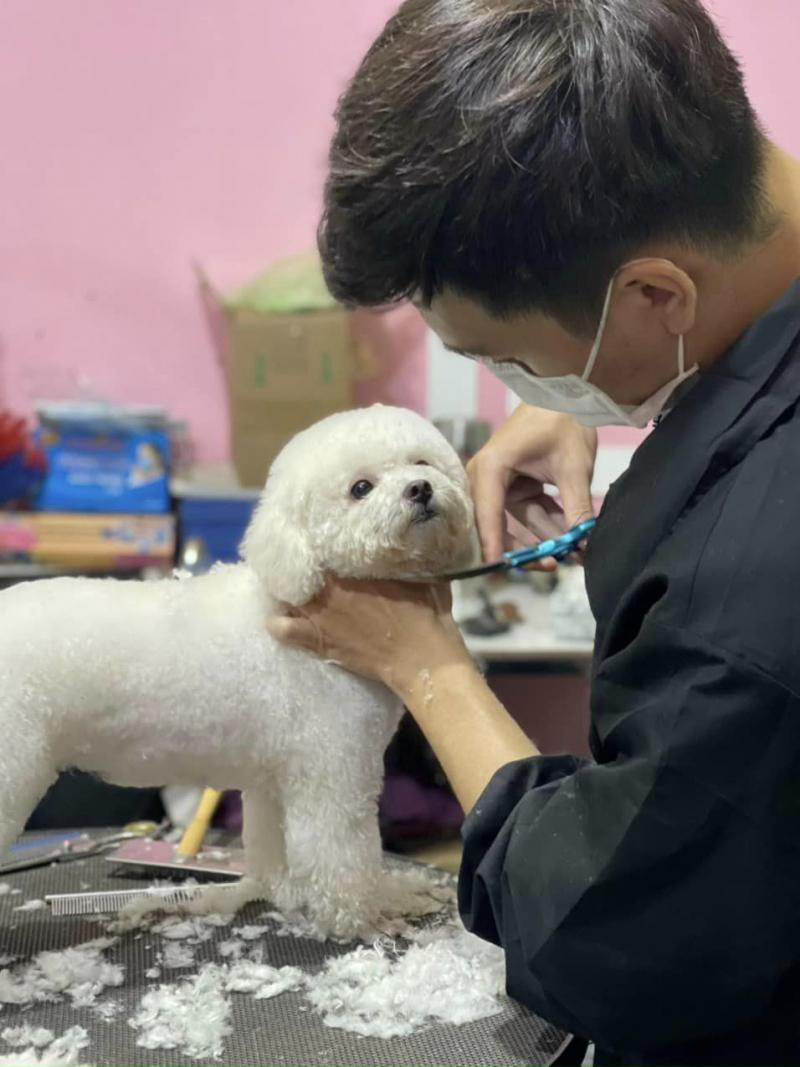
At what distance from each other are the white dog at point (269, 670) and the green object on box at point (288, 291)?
3.01 ft

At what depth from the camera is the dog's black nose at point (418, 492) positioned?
0.88m

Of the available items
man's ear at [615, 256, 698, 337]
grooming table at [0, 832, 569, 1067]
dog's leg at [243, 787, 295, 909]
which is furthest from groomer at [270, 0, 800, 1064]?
dog's leg at [243, 787, 295, 909]

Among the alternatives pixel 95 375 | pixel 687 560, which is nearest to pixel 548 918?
pixel 687 560

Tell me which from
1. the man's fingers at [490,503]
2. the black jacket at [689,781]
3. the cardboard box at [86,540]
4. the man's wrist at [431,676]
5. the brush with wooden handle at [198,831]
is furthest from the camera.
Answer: the cardboard box at [86,540]

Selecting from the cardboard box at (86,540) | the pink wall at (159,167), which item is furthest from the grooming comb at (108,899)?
the pink wall at (159,167)

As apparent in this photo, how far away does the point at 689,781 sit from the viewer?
54 centimetres

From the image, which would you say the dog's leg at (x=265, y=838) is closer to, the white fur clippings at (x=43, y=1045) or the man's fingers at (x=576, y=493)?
the white fur clippings at (x=43, y=1045)

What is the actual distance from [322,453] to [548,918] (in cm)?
44

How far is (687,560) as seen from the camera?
1.85 feet

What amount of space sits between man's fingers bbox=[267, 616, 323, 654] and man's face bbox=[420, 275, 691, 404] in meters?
0.32

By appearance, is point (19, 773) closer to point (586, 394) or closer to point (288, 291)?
point (586, 394)

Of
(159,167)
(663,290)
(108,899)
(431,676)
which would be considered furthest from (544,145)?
(159,167)

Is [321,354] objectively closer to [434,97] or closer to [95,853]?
[95,853]

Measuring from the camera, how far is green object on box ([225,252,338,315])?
5.92 ft
